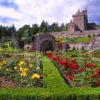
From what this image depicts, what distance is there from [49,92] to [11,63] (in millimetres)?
9568

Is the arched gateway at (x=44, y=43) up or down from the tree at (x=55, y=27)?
down

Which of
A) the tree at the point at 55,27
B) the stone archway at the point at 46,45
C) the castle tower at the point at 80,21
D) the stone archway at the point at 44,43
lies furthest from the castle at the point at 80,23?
the stone archway at the point at 46,45

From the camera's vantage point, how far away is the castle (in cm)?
9000

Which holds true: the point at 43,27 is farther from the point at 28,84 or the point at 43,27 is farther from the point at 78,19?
the point at 28,84

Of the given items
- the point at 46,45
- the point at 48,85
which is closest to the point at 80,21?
the point at 46,45

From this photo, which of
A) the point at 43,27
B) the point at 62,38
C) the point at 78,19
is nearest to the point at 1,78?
the point at 62,38

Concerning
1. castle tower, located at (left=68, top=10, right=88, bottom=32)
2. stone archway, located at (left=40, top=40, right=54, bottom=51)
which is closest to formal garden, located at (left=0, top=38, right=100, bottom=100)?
stone archway, located at (left=40, top=40, right=54, bottom=51)

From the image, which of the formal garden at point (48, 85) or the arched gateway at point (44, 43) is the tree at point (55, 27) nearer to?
the arched gateway at point (44, 43)

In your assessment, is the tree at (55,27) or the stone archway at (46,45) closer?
the stone archway at (46,45)

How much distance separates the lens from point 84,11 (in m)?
96.8

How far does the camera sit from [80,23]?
303 feet

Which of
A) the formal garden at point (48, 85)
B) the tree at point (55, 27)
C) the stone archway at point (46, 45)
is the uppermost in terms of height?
the tree at point (55, 27)

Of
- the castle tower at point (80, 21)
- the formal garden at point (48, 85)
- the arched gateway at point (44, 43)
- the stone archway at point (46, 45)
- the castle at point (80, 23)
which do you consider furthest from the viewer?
the castle tower at point (80, 21)

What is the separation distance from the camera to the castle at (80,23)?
90000mm
